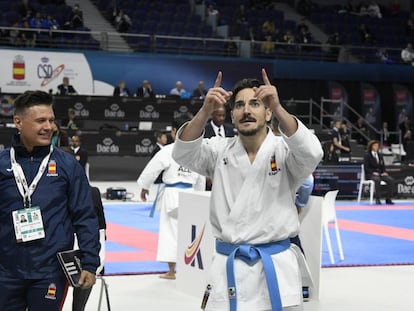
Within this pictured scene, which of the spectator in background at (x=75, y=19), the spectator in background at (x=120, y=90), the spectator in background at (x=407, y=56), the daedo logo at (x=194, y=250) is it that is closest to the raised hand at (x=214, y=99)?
the daedo logo at (x=194, y=250)

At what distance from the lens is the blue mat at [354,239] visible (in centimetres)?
1095

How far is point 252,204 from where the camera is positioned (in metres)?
4.29

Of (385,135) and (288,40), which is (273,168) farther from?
(385,135)

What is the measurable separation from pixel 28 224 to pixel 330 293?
5450mm

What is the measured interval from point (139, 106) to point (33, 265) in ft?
69.5

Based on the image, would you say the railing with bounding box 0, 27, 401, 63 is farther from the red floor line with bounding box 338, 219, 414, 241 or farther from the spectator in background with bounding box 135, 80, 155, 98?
the red floor line with bounding box 338, 219, 414, 241

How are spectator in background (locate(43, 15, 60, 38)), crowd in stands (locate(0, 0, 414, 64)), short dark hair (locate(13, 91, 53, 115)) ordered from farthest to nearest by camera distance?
1. crowd in stands (locate(0, 0, 414, 64))
2. spectator in background (locate(43, 15, 60, 38))
3. short dark hair (locate(13, 91, 53, 115))

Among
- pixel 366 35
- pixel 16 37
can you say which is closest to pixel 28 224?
pixel 16 37

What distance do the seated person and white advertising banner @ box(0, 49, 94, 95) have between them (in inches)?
396

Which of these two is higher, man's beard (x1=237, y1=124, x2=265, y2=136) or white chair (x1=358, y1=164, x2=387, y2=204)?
man's beard (x1=237, y1=124, x2=265, y2=136)

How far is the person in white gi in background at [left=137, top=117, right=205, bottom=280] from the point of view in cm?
981

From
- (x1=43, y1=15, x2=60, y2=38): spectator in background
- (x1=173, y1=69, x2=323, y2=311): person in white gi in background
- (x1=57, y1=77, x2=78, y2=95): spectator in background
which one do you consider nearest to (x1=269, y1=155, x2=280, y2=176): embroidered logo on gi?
(x1=173, y1=69, x2=323, y2=311): person in white gi in background

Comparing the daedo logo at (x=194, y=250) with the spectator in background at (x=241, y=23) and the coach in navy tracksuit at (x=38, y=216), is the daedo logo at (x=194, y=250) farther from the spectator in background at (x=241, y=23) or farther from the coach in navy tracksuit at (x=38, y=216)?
the spectator in background at (x=241, y=23)

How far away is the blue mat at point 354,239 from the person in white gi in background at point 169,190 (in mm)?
615
